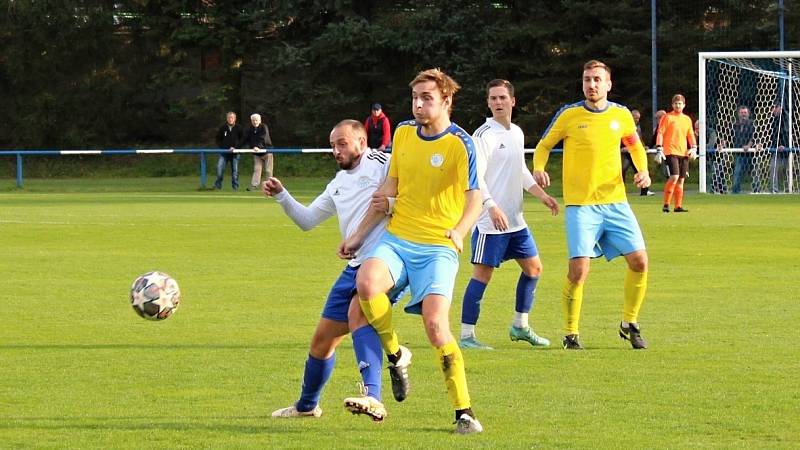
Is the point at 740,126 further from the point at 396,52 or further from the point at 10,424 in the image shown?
the point at 10,424

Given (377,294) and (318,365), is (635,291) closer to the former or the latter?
(318,365)

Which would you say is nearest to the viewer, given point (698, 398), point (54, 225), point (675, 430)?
point (675, 430)

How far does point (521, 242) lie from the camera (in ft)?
33.7

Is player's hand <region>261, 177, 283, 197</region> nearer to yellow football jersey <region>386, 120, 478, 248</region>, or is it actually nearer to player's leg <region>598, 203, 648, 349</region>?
yellow football jersey <region>386, 120, 478, 248</region>

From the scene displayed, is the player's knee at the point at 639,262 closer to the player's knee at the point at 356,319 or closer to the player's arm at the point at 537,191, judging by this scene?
the player's arm at the point at 537,191

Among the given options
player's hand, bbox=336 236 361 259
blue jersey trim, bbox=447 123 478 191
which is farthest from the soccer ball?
blue jersey trim, bbox=447 123 478 191

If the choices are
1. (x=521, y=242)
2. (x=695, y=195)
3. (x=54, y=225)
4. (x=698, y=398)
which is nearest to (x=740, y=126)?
(x=695, y=195)

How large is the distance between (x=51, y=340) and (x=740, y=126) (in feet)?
76.5

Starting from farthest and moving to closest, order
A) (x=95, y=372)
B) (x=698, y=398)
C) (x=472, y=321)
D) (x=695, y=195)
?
(x=695, y=195) < (x=472, y=321) < (x=95, y=372) < (x=698, y=398)

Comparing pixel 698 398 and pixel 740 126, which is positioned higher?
pixel 740 126

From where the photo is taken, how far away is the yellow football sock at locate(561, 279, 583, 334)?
975 centimetres

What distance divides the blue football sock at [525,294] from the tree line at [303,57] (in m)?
30.4

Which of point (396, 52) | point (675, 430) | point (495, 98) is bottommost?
point (675, 430)

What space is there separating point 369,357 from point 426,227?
27.0 inches
